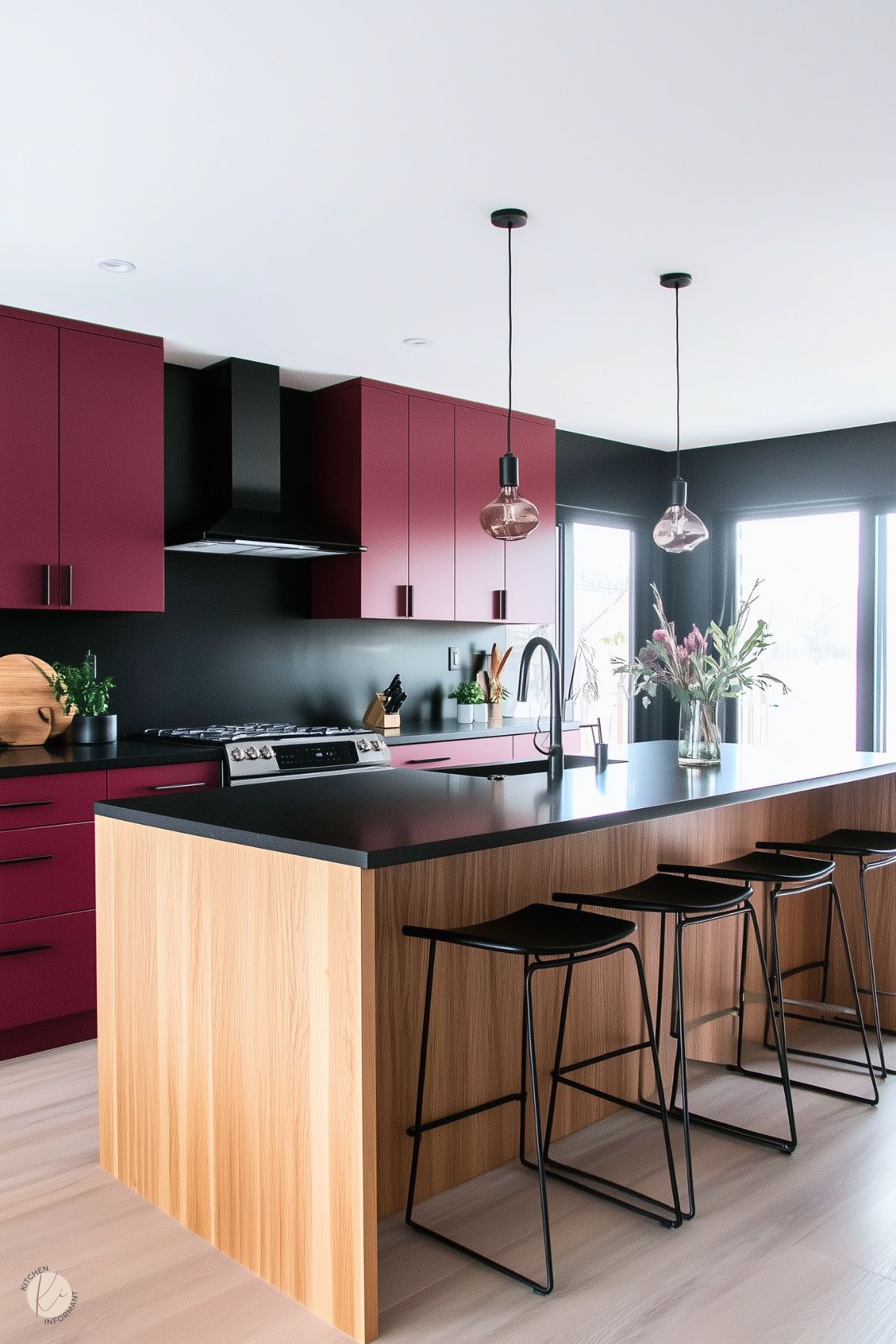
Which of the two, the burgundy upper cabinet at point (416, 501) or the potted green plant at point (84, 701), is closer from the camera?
the potted green plant at point (84, 701)

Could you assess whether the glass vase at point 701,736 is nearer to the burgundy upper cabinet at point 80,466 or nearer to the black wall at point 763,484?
the burgundy upper cabinet at point 80,466

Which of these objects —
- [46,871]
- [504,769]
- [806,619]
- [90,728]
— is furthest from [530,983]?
[806,619]

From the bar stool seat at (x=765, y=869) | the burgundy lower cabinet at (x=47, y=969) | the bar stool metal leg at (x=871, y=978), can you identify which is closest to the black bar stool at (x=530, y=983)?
the bar stool seat at (x=765, y=869)

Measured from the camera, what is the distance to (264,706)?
5.08 meters

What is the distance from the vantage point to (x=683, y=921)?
2.61 m

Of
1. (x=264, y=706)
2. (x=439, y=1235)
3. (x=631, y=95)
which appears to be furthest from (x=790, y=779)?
(x=264, y=706)

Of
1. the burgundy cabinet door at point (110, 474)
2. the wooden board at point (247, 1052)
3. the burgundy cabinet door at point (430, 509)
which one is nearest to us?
the wooden board at point (247, 1052)

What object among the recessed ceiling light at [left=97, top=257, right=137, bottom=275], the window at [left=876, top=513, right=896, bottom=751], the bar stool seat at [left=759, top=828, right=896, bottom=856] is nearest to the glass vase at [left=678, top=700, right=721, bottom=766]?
the bar stool seat at [left=759, top=828, right=896, bottom=856]

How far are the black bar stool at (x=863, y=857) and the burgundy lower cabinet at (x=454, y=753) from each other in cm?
156

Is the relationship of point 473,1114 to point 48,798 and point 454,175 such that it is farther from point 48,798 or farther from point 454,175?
point 454,175

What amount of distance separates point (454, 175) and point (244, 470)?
201 cm

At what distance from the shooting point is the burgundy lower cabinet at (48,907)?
11.7 ft

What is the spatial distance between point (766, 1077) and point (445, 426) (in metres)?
3.31

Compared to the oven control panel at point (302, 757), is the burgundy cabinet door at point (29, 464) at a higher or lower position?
higher
